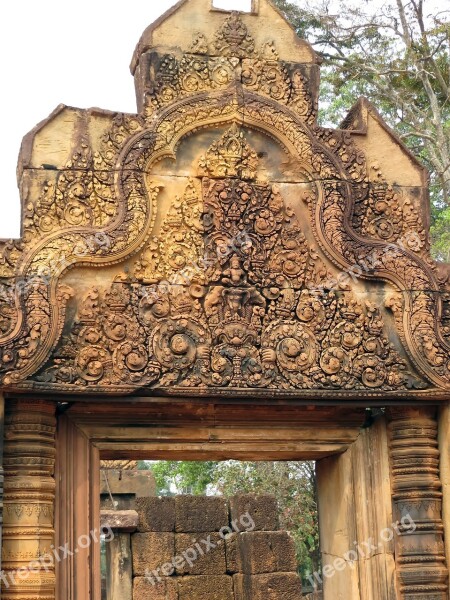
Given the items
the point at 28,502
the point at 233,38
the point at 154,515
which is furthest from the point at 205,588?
the point at 233,38

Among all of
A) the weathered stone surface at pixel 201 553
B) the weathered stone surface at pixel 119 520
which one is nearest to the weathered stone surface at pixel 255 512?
the weathered stone surface at pixel 201 553

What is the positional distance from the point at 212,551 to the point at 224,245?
658 centimetres

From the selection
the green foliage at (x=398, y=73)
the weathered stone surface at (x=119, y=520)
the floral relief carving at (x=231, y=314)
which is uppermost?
the green foliage at (x=398, y=73)

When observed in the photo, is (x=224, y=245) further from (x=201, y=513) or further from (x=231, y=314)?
(x=201, y=513)

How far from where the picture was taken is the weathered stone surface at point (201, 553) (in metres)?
12.5

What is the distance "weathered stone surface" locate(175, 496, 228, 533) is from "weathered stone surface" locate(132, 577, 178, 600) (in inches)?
27.3

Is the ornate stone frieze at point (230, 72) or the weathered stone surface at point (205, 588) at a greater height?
the ornate stone frieze at point (230, 72)

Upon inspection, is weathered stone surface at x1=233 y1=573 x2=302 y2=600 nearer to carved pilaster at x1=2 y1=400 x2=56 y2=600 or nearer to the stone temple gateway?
the stone temple gateway

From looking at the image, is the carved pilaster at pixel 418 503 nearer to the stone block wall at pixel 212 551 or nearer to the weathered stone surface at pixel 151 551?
the stone block wall at pixel 212 551

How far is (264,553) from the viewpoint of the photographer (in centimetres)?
1248

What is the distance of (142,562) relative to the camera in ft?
40.5

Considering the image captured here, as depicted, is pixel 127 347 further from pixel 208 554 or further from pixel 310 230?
pixel 208 554

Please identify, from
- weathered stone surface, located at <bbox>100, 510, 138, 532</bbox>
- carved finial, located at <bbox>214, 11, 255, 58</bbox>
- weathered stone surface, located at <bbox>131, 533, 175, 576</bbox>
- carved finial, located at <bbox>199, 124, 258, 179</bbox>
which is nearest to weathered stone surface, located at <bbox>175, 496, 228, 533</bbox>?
weathered stone surface, located at <bbox>131, 533, 175, 576</bbox>

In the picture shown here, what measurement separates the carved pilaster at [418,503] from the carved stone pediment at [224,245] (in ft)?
1.18
